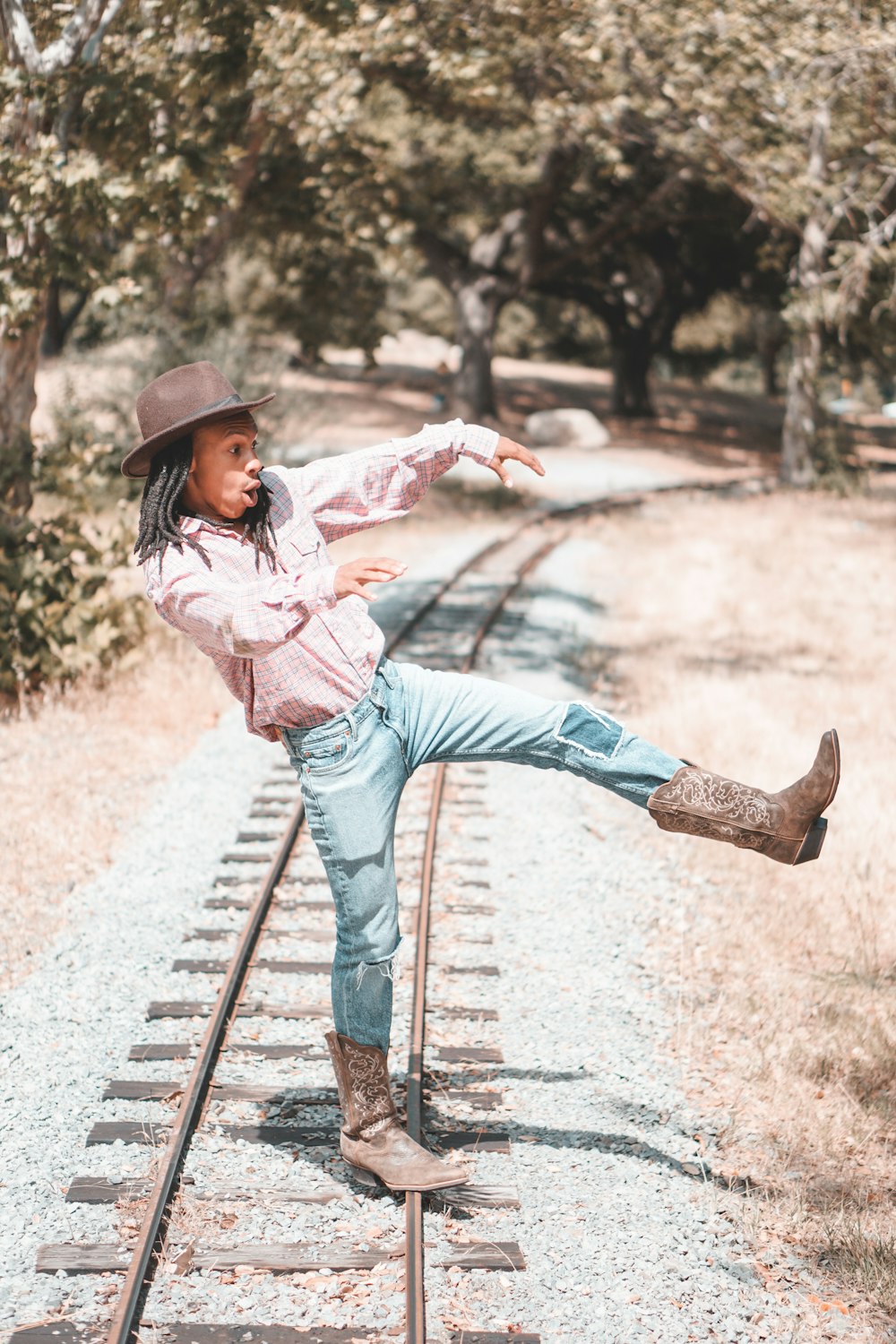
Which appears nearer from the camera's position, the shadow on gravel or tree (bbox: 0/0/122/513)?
the shadow on gravel

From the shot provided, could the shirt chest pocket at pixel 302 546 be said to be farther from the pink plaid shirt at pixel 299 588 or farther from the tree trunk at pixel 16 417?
the tree trunk at pixel 16 417

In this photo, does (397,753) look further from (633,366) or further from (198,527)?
(633,366)

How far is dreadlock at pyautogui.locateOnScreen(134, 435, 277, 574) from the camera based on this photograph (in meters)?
3.49

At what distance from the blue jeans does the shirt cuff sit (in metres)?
0.63

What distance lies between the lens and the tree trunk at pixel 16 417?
10.1 m

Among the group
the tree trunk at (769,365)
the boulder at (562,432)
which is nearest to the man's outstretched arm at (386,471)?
the boulder at (562,432)

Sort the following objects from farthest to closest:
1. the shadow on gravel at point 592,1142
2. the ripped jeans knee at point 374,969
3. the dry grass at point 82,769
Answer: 1. the dry grass at point 82,769
2. the shadow on gravel at point 592,1142
3. the ripped jeans knee at point 374,969

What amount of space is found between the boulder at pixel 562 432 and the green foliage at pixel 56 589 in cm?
2543

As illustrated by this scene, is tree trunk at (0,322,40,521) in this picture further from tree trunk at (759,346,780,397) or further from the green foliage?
tree trunk at (759,346,780,397)

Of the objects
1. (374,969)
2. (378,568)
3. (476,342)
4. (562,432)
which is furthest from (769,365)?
(378,568)

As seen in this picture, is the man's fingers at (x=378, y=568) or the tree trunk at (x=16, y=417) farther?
the tree trunk at (x=16, y=417)

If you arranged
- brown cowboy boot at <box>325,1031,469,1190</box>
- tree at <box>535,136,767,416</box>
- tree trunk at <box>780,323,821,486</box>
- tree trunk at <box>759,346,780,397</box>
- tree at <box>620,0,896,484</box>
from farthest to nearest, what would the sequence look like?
tree trunk at <box>759,346,780,397</box>
tree at <box>535,136,767,416</box>
tree trunk at <box>780,323,821,486</box>
tree at <box>620,0,896,484</box>
brown cowboy boot at <box>325,1031,469,1190</box>

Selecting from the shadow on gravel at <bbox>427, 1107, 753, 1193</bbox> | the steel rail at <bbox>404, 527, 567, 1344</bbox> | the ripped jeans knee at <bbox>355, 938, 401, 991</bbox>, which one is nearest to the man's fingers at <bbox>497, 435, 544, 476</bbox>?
the ripped jeans knee at <bbox>355, 938, 401, 991</bbox>

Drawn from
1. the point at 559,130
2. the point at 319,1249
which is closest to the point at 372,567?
the point at 319,1249
